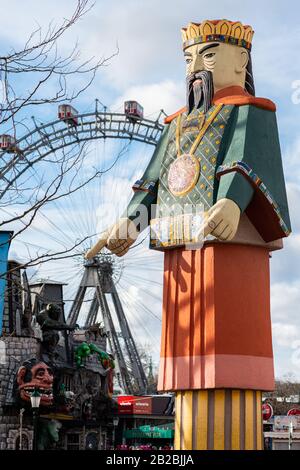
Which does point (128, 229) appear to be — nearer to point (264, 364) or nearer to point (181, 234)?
point (181, 234)

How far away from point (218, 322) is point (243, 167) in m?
1.55

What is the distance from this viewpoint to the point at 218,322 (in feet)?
28.0

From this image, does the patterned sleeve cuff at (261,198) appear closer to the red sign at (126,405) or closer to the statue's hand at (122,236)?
the statue's hand at (122,236)

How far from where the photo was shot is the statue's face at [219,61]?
9242mm

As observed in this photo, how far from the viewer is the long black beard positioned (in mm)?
9203

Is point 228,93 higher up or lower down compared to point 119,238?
higher up

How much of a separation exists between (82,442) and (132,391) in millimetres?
10246

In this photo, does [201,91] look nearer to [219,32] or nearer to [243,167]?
[219,32]

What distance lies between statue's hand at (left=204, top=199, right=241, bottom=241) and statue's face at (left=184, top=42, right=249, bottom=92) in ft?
5.49

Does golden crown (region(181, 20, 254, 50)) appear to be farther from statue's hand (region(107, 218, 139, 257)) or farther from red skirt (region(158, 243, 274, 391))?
red skirt (region(158, 243, 274, 391))

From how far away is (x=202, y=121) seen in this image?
912 cm

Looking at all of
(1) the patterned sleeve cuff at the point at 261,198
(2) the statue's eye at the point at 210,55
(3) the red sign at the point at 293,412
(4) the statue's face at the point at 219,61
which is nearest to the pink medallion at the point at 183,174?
(1) the patterned sleeve cuff at the point at 261,198

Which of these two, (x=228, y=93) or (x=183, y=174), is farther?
(x=228, y=93)

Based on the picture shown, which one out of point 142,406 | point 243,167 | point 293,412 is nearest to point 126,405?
point 142,406
